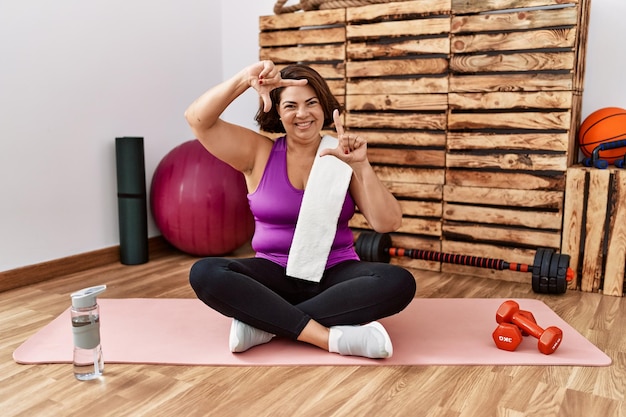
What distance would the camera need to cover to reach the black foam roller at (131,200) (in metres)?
2.86

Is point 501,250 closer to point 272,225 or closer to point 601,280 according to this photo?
point 601,280

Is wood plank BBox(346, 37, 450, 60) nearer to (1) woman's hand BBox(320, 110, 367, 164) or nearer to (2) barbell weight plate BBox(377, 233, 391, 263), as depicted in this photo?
(2) barbell weight plate BBox(377, 233, 391, 263)

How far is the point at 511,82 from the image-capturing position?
8.60ft

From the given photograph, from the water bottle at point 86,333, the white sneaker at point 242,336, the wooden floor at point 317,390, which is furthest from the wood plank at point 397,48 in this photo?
the water bottle at point 86,333

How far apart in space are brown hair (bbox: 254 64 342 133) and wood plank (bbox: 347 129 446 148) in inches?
37.9

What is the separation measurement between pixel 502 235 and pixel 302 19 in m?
1.50

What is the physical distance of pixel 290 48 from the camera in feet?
10.5

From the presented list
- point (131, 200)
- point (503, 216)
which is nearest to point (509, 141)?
point (503, 216)

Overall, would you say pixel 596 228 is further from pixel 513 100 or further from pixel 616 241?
pixel 513 100

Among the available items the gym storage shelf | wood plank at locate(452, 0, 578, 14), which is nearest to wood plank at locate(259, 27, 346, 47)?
the gym storage shelf

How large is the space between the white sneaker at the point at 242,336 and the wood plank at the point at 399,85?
5.06 ft

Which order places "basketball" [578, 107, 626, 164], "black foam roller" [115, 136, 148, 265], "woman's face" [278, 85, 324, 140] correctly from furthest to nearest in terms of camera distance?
"black foam roller" [115, 136, 148, 265], "basketball" [578, 107, 626, 164], "woman's face" [278, 85, 324, 140]

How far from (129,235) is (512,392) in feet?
6.61

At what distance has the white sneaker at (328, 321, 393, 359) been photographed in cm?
170
